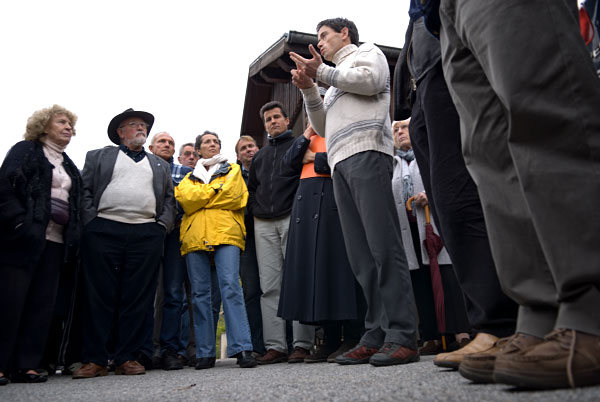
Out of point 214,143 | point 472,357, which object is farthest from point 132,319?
point 472,357

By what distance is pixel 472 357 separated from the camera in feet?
4.75

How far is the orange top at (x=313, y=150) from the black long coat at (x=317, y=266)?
0.14 feet

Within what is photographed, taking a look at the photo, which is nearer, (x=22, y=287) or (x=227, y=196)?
(x=22, y=287)

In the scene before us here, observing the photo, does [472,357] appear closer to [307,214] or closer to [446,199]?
[446,199]

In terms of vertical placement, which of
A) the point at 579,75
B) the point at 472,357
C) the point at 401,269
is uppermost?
the point at 579,75

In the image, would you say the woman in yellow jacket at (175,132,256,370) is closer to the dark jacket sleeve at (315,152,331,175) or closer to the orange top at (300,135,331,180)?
the orange top at (300,135,331,180)

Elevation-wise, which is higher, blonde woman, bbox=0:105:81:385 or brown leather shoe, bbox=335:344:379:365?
blonde woman, bbox=0:105:81:385

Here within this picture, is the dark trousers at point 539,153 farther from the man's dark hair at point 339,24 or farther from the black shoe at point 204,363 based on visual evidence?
the black shoe at point 204,363

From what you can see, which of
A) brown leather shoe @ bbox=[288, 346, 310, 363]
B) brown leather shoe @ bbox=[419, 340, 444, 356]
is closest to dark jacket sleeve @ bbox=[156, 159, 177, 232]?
brown leather shoe @ bbox=[288, 346, 310, 363]

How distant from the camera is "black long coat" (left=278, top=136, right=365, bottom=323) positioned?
368 centimetres

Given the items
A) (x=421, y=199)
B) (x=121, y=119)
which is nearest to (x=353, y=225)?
(x=421, y=199)

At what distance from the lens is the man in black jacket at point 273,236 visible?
14.1 feet

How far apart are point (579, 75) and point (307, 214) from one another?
2777 millimetres

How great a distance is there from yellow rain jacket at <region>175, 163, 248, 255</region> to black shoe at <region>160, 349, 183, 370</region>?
876 millimetres
